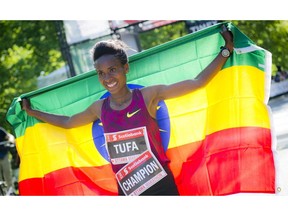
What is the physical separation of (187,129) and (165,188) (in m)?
0.63

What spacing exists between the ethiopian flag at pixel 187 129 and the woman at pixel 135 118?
0.23 metres

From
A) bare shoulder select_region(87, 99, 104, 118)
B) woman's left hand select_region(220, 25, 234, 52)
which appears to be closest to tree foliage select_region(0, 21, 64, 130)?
bare shoulder select_region(87, 99, 104, 118)

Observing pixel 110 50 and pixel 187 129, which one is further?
pixel 187 129

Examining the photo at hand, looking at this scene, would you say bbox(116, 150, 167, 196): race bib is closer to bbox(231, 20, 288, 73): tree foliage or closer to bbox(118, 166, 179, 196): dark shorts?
bbox(118, 166, 179, 196): dark shorts

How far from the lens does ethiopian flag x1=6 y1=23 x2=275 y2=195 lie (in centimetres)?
463


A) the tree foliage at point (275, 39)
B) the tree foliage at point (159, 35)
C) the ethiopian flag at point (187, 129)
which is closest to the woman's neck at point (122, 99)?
the ethiopian flag at point (187, 129)

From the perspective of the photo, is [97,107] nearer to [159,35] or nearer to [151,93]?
[151,93]

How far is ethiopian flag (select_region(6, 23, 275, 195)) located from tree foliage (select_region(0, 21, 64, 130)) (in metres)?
11.2

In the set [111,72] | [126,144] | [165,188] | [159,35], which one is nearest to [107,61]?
[111,72]

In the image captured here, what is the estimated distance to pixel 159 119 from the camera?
488 cm

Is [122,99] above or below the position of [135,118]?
→ above

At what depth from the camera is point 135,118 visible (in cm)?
448

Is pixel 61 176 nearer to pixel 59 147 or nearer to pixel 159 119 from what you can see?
pixel 59 147
